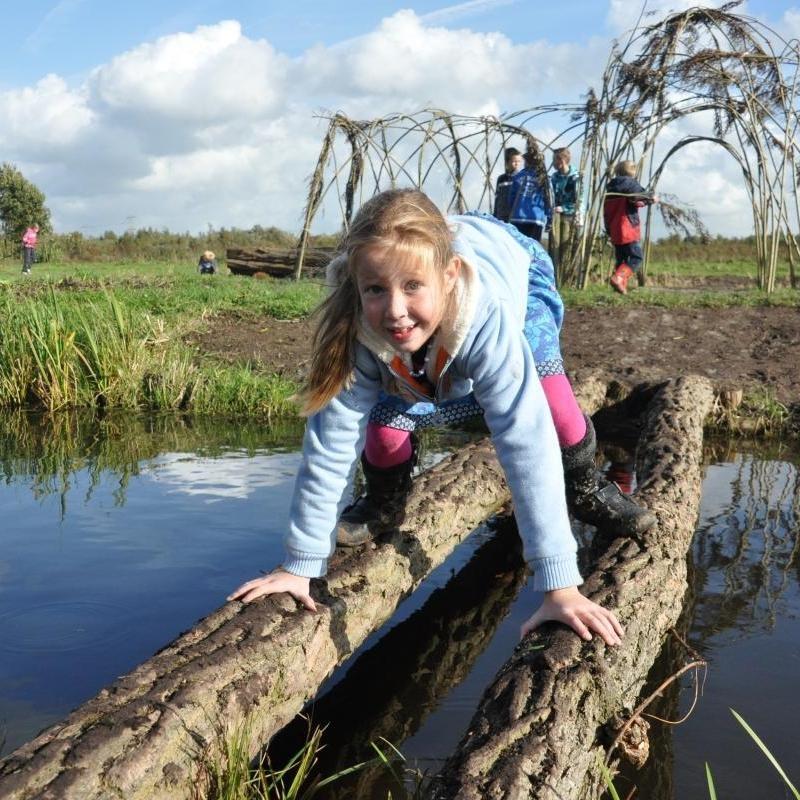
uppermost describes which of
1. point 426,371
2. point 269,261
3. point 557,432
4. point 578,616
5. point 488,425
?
point 269,261

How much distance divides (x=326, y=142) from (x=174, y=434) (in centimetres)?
815

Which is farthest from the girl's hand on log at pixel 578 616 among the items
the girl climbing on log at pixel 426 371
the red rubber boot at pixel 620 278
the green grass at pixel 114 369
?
the red rubber boot at pixel 620 278

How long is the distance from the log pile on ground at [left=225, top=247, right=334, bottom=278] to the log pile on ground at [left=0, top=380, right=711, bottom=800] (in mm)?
14532

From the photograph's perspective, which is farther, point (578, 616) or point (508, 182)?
point (508, 182)

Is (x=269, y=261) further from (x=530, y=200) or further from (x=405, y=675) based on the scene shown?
(x=405, y=675)

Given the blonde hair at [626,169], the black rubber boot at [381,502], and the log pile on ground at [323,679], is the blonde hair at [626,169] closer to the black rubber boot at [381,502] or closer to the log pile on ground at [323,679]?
the log pile on ground at [323,679]

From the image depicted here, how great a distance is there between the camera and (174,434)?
6.48m

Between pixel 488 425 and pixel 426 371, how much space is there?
0.97 ft

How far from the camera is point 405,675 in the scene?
10.2 feet

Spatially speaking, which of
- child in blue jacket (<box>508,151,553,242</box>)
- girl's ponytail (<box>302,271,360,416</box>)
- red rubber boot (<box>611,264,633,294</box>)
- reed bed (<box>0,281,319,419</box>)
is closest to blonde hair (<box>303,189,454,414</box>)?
girl's ponytail (<box>302,271,360,416</box>)

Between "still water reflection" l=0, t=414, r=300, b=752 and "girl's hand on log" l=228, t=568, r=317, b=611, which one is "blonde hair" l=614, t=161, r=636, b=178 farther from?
"girl's hand on log" l=228, t=568, r=317, b=611

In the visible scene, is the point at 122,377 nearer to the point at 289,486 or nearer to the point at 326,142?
the point at 289,486

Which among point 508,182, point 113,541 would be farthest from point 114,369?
point 508,182

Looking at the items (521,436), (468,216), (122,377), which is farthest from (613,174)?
(521,436)
